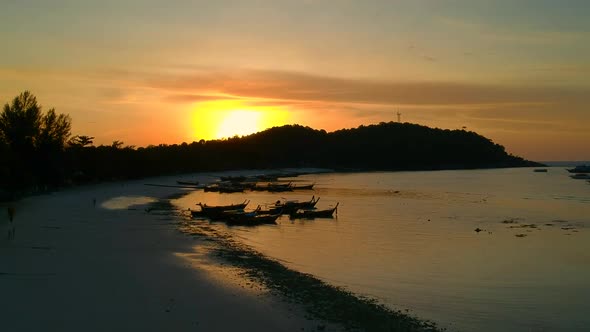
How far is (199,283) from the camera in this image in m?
15.3

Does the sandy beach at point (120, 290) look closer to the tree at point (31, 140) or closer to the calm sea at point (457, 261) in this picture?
the calm sea at point (457, 261)

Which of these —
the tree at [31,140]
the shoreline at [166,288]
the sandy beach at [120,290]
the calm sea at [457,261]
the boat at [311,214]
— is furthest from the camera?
the tree at [31,140]

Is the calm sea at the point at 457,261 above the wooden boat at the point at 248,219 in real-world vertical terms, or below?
below

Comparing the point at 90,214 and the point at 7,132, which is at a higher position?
the point at 7,132

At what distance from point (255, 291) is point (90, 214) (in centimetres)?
2298

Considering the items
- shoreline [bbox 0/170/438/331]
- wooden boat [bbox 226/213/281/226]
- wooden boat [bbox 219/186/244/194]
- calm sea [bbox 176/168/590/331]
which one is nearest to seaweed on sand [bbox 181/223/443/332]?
shoreline [bbox 0/170/438/331]

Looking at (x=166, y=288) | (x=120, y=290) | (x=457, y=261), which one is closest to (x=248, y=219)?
(x=457, y=261)

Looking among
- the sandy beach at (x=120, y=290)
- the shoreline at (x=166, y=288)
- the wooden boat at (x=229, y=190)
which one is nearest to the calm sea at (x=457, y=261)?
the shoreline at (x=166, y=288)

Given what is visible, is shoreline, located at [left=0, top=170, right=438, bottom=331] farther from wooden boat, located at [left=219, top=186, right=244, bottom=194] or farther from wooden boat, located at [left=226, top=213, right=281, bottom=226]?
wooden boat, located at [left=219, top=186, right=244, bottom=194]

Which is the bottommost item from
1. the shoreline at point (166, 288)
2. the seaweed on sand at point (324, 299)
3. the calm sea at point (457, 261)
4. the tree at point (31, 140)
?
the calm sea at point (457, 261)

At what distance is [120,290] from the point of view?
1360 centimetres

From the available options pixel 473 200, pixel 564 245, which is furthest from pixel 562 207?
pixel 564 245

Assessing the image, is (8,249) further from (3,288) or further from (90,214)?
(90,214)

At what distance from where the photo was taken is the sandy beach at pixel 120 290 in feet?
36.2
